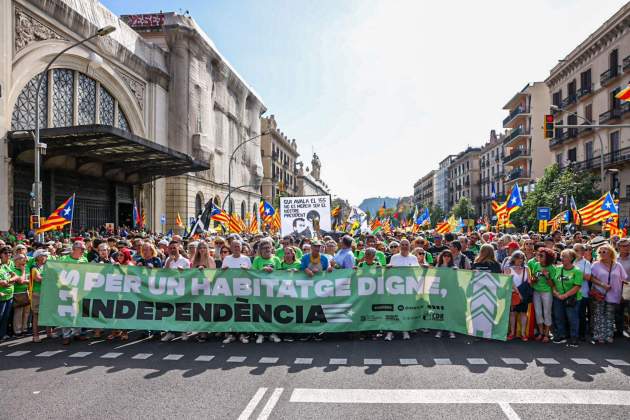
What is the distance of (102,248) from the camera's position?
8289 millimetres

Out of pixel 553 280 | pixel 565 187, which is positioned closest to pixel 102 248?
pixel 553 280

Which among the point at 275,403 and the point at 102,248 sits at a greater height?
the point at 102,248

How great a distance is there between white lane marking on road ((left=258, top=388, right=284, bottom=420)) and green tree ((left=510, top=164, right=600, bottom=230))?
2750 centimetres

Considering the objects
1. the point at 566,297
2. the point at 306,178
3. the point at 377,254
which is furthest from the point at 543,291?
the point at 306,178

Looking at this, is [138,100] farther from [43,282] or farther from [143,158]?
[43,282]

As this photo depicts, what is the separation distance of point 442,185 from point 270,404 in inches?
4384

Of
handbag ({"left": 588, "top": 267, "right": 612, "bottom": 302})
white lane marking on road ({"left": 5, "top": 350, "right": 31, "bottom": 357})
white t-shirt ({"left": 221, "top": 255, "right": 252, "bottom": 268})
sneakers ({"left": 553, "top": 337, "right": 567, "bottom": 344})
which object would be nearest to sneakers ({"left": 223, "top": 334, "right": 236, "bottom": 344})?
white t-shirt ({"left": 221, "top": 255, "right": 252, "bottom": 268})

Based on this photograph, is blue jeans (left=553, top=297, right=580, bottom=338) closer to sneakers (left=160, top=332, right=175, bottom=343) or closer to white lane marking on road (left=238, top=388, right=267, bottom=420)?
white lane marking on road (left=238, top=388, right=267, bottom=420)

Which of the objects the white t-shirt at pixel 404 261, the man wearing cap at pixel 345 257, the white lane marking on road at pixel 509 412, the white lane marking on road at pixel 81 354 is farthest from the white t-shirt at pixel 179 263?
the white lane marking on road at pixel 509 412

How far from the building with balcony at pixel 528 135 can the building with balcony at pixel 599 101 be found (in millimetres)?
9712

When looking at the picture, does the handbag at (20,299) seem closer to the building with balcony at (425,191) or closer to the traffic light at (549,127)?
the traffic light at (549,127)

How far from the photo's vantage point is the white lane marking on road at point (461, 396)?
15.8ft

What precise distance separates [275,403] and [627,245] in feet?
20.4

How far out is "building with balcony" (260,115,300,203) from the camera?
6700 centimetres
